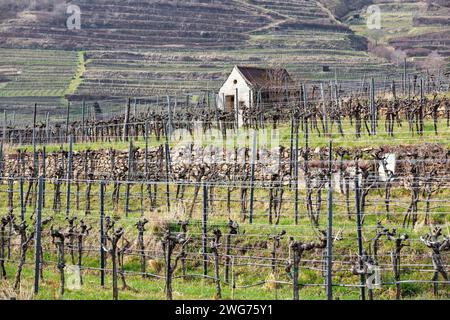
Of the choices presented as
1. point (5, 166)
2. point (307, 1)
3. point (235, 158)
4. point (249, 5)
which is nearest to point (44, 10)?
point (249, 5)

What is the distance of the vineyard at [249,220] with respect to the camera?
1508cm

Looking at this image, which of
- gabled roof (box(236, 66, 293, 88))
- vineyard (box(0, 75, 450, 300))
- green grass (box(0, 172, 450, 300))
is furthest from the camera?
gabled roof (box(236, 66, 293, 88))

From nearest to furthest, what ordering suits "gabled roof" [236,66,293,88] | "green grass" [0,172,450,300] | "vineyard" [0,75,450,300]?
"vineyard" [0,75,450,300]
"green grass" [0,172,450,300]
"gabled roof" [236,66,293,88]

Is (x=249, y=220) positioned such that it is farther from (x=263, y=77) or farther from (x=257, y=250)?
(x=263, y=77)

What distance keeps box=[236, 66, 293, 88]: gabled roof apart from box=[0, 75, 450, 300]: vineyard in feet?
32.2

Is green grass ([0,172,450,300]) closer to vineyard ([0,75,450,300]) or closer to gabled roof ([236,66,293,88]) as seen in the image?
vineyard ([0,75,450,300])

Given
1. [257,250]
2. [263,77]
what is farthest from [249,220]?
[263,77]

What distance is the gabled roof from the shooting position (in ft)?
127

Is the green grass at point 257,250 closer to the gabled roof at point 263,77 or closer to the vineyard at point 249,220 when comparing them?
the vineyard at point 249,220

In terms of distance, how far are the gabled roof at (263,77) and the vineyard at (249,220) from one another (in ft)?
32.2

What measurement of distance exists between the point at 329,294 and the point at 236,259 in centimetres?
472

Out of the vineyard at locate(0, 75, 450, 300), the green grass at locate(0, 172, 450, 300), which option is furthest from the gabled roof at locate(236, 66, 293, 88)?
the green grass at locate(0, 172, 450, 300)
